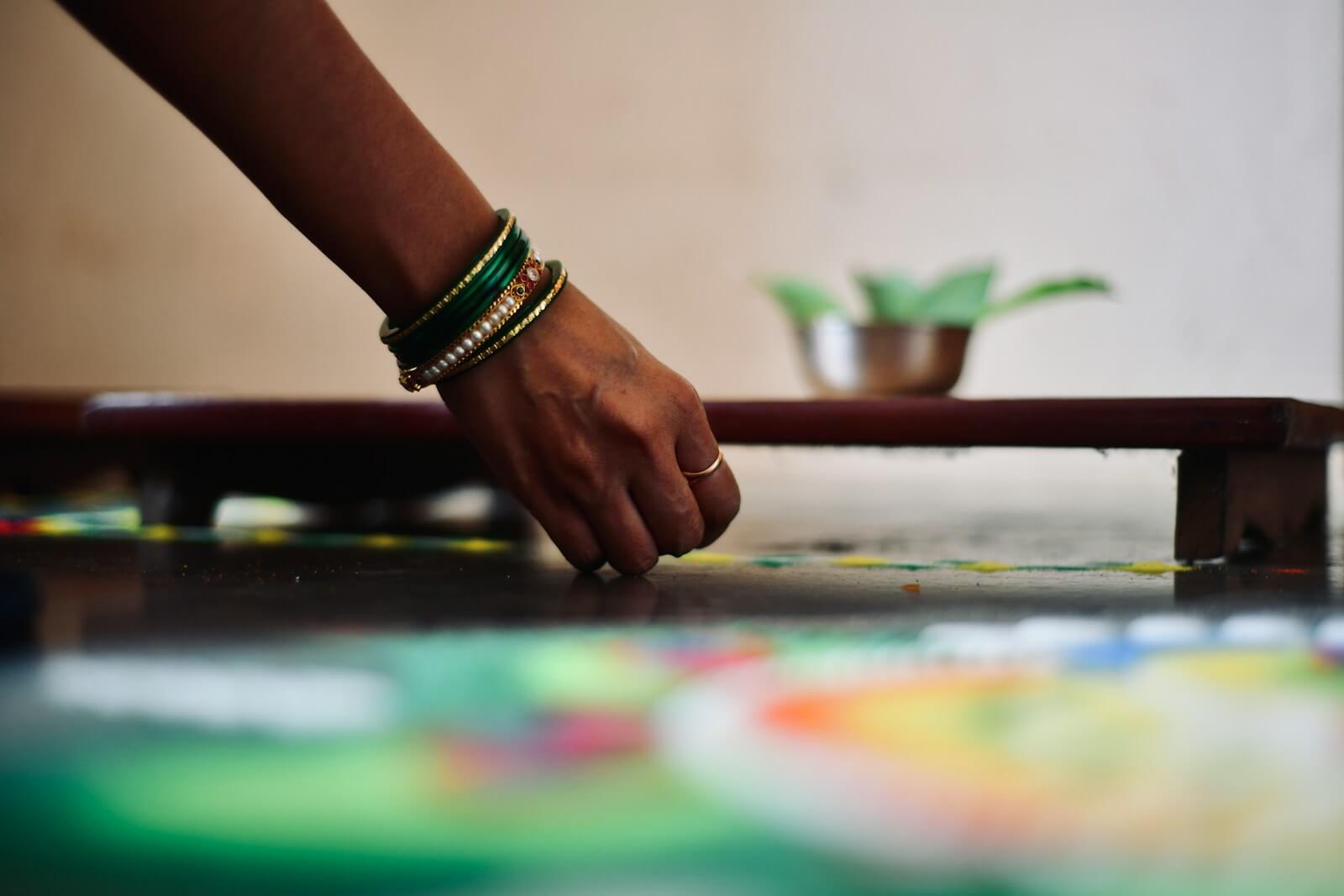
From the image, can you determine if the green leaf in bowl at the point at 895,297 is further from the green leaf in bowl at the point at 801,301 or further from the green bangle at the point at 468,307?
the green bangle at the point at 468,307

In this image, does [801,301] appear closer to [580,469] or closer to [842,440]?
[842,440]

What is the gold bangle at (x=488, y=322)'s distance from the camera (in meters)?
0.59

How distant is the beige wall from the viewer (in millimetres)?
3043

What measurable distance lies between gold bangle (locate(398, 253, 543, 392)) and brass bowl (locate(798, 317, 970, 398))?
2.33ft

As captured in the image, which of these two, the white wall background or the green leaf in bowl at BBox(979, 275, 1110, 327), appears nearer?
the green leaf in bowl at BBox(979, 275, 1110, 327)

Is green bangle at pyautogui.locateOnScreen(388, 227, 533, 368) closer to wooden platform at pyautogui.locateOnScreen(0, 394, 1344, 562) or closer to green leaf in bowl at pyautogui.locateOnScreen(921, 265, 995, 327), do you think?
wooden platform at pyautogui.locateOnScreen(0, 394, 1344, 562)

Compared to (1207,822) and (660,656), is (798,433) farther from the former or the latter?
(1207,822)

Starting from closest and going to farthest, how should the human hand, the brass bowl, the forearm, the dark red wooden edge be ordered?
the forearm
the human hand
the dark red wooden edge
the brass bowl

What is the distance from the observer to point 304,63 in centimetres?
52

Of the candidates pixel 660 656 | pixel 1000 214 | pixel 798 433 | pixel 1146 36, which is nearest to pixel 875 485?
pixel 1000 214

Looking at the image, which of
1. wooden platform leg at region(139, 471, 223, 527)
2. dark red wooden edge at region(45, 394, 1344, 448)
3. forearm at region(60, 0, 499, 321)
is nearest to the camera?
forearm at region(60, 0, 499, 321)

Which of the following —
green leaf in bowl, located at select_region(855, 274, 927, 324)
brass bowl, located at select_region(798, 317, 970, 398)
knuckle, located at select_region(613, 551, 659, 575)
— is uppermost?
green leaf in bowl, located at select_region(855, 274, 927, 324)

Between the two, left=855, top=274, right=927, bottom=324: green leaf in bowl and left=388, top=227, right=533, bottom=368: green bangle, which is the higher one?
left=855, top=274, right=927, bottom=324: green leaf in bowl

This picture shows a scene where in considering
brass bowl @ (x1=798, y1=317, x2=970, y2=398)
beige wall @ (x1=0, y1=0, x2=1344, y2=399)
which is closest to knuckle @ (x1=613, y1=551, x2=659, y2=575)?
brass bowl @ (x1=798, y1=317, x2=970, y2=398)
